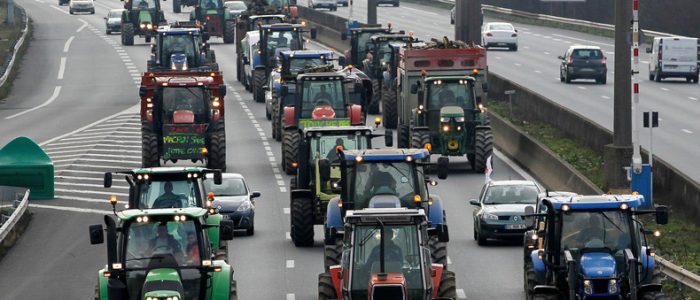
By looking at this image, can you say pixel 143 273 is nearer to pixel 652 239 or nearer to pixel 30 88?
pixel 652 239

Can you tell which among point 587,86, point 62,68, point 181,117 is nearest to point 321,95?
point 181,117

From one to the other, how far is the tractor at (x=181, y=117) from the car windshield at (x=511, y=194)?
11.9 metres

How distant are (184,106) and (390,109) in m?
12.5

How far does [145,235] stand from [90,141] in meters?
35.0

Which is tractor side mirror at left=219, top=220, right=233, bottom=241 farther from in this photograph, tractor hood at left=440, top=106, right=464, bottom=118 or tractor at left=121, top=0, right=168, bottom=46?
tractor at left=121, top=0, right=168, bottom=46

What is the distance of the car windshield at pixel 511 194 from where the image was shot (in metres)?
35.1

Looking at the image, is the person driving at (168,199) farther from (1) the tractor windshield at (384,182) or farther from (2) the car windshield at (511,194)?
(2) the car windshield at (511,194)

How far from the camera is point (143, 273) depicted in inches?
874

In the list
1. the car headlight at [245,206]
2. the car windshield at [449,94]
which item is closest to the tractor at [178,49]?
the car windshield at [449,94]

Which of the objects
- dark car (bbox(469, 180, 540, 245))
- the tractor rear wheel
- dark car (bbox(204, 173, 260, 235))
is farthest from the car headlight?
the tractor rear wheel

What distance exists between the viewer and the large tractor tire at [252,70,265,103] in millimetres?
66188

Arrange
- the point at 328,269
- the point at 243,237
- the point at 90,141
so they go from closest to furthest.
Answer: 1. the point at 328,269
2. the point at 243,237
3. the point at 90,141

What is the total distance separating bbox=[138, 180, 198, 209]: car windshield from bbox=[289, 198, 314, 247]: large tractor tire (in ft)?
18.9

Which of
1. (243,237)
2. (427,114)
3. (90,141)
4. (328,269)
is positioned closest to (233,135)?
(90,141)
